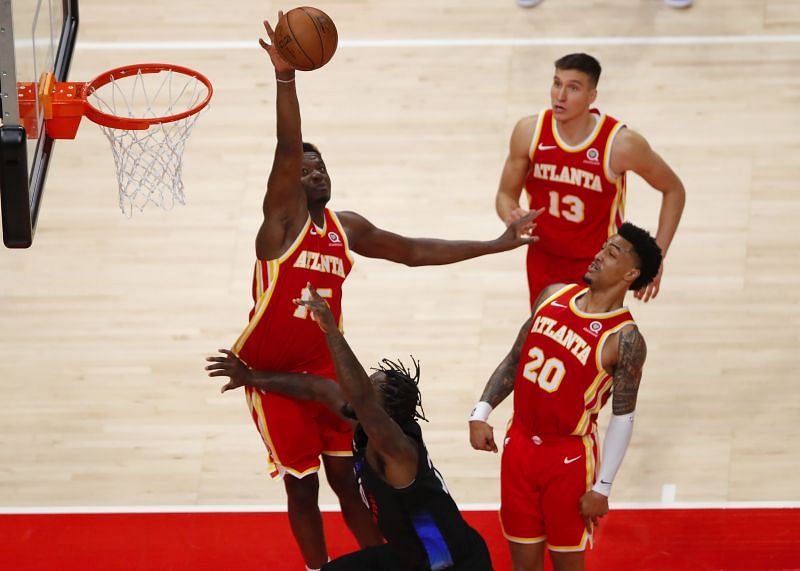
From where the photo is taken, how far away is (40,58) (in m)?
5.66

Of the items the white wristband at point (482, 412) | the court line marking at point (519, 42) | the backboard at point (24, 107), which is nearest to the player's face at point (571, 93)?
the white wristband at point (482, 412)

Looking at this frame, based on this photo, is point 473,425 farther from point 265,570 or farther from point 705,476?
point 705,476

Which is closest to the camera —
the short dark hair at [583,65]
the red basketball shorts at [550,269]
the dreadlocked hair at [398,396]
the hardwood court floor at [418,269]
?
the dreadlocked hair at [398,396]

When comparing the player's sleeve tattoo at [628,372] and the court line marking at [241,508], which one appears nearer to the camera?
the player's sleeve tattoo at [628,372]

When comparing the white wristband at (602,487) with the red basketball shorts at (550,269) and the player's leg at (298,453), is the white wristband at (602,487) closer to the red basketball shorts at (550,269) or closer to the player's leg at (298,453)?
the player's leg at (298,453)

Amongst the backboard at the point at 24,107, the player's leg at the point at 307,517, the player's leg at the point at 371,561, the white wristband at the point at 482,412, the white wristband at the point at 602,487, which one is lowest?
the player's leg at the point at 307,517

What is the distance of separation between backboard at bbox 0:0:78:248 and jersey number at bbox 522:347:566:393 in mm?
1923

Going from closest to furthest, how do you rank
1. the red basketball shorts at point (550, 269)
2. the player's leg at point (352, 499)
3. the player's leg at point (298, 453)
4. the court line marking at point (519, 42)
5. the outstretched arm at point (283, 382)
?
the outstretched arm at point (283, 382) → the player's leg at point (298, 453) → the player's leg at point (352, 499) → the red basketball shorts at point (550, 269) → the court line marking at point (519, 42)

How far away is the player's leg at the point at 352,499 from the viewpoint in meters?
5.55

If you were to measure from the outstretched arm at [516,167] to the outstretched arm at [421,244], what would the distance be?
22 centimetres

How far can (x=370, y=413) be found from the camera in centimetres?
452

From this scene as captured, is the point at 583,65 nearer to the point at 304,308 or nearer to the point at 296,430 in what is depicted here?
the point at 304,308

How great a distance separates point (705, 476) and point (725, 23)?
384 cm

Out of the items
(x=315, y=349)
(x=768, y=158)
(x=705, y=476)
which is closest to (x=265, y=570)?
(x=315, y=349)
